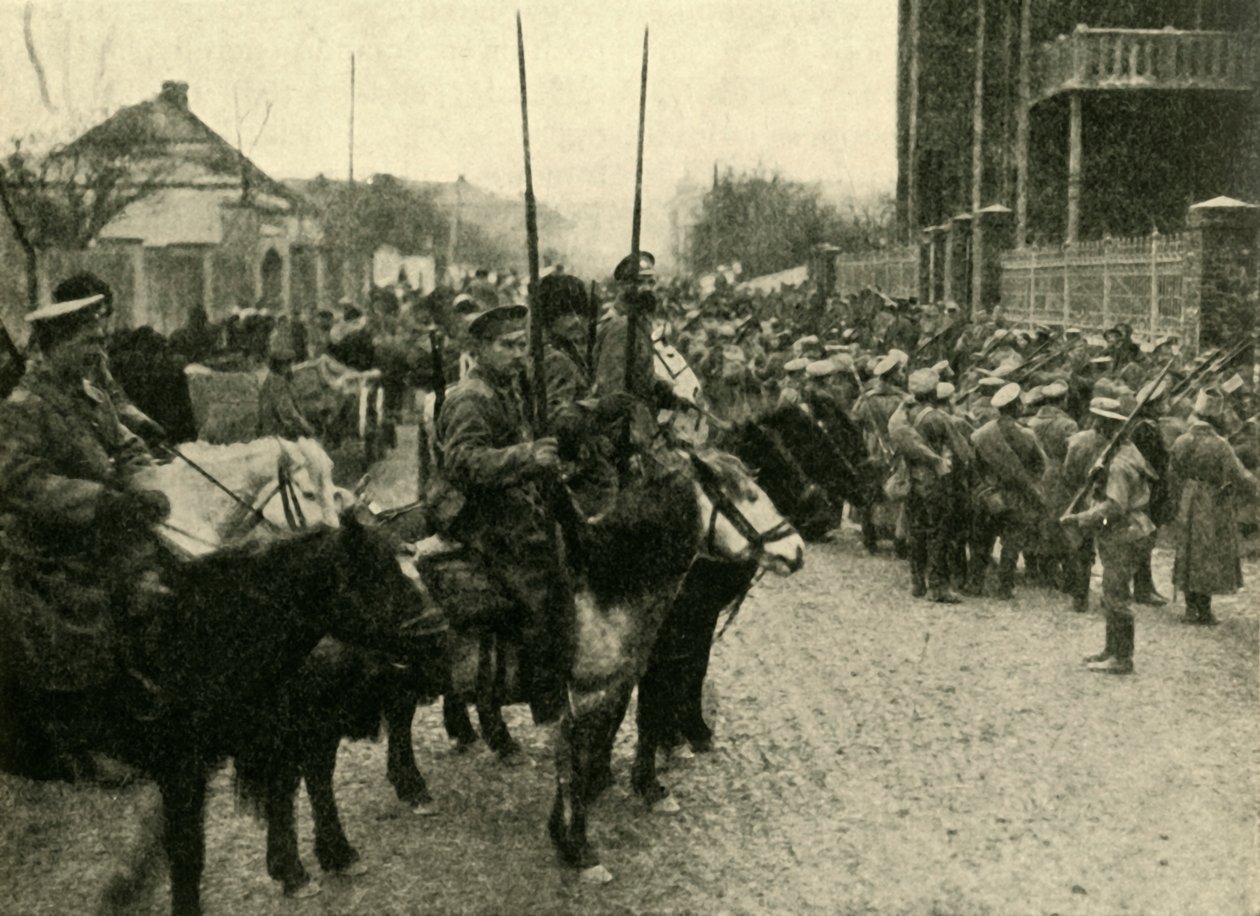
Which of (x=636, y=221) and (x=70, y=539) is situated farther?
(x=636, y=221)

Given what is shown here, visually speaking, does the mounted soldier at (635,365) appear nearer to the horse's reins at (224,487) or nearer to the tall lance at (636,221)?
the tall lance at (636,221)

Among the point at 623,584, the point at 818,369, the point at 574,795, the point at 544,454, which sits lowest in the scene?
the point at 574,795

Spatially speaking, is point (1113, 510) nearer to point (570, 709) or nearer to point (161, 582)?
point (570, 709)

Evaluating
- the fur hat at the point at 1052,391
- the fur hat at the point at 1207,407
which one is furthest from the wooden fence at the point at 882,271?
the fur hat at the point at 1207,407

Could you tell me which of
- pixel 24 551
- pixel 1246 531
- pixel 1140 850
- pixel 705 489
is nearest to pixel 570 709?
pixel 705 489

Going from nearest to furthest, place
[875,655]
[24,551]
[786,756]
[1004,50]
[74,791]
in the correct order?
[24,551]
[74,791]
[786,756]
[875,655]
[1004,50]

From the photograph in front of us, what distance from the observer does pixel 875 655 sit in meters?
8.62

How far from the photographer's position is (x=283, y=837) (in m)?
5.11

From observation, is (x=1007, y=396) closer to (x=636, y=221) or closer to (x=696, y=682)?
(x=696, y=682)

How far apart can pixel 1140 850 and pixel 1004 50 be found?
22.3 metres

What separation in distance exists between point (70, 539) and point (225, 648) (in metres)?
0.68

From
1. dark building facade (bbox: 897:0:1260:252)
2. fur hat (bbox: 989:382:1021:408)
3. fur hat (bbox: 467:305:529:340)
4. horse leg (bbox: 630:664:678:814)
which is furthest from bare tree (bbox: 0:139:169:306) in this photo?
dark building facade (bbox: 897:0:1260:252)

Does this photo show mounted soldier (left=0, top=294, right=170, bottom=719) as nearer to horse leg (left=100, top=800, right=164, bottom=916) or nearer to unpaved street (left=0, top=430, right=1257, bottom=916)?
horse leg (left=100, top=800, right=164, bottom=916)

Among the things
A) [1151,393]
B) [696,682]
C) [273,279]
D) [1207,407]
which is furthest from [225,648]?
[273,279]
